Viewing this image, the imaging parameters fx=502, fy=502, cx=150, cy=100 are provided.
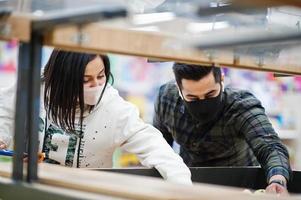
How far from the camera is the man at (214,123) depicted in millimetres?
2035

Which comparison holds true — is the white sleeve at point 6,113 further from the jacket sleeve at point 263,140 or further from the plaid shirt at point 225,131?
the jacket sleeve at point 263,140

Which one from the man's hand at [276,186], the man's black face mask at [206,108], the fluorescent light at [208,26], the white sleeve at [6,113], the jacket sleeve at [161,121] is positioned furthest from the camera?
the jacket sleeve at [161,121]

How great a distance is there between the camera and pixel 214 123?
7.36ft

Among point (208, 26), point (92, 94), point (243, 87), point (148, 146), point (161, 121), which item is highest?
point (208, 26)

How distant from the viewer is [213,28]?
1310 mm

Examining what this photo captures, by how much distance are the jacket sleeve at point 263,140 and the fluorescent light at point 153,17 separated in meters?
0.78

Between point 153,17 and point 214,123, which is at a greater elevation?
point 153,17

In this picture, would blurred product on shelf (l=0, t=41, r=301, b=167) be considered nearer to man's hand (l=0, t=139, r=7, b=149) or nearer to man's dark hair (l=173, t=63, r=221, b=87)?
man's dark hair (l=173, t=63, r=221, b=87)

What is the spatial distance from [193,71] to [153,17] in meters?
0.71

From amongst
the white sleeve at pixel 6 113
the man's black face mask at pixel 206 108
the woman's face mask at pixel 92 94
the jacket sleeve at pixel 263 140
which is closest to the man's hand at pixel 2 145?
the white sleeve at pixel 6 113

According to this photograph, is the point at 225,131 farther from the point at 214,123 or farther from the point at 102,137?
the point at 102,137

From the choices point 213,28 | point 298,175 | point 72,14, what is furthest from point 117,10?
point 298,175

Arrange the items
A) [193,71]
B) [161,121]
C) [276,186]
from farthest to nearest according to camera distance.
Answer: [161,121] → [193,71] → [276,186]

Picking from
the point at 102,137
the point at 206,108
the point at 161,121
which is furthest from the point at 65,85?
the point at 161,121
